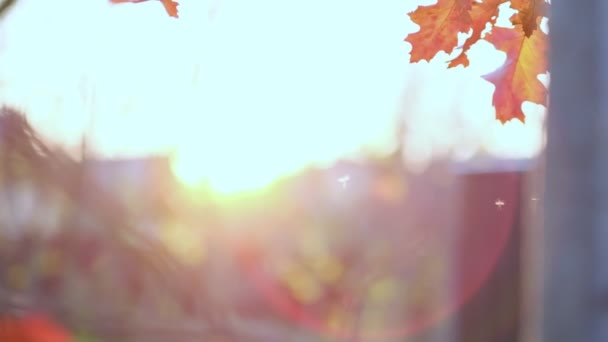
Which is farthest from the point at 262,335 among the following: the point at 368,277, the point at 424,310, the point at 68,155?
the point at 68,155

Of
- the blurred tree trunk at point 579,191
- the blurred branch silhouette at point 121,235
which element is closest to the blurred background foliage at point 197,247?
the blurred branch silhouette at point 121,235

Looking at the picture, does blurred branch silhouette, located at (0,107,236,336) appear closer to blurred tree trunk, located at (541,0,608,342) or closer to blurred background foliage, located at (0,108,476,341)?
blurred background foliage, located at (0,108,476,341)

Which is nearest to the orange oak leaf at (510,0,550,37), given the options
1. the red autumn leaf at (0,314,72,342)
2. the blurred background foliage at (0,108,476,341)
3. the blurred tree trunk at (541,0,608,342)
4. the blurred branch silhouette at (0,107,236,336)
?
the blurred tree trunk at (541,0,608,342)

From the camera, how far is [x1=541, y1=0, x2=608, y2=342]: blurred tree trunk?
51cm

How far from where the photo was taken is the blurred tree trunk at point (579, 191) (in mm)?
513

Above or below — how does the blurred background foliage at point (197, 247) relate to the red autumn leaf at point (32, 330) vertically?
above

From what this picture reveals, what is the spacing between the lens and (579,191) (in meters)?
0.52

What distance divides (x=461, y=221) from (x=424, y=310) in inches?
33.2

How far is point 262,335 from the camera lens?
6.41m

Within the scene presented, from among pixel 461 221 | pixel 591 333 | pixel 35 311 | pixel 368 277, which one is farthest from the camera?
pixel 35 311

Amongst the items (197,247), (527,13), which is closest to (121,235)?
(197,247)

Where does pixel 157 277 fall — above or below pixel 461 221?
below

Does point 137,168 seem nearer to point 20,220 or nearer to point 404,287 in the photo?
point 20,220

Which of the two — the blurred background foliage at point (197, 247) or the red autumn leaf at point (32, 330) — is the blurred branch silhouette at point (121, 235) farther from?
the red autumn leaf at point (32, 330)
